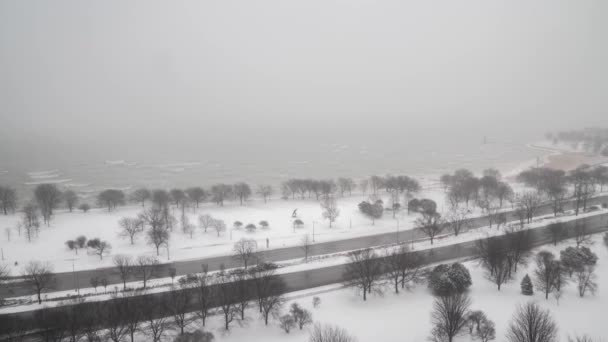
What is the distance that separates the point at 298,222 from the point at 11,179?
70.1m

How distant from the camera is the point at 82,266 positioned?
3189cm

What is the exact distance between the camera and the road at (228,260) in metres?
27.8

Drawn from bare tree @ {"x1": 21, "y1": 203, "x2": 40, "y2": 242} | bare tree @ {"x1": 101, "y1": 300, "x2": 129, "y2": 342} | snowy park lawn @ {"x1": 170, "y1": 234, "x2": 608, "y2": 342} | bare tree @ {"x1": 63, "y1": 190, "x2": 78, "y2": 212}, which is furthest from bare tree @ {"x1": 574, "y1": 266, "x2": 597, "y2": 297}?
bare tree @ {"x1": 63, "y1": 190, "x2": 78, "y2": 212}

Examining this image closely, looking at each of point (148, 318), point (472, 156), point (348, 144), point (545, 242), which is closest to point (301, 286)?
point (148, 318)

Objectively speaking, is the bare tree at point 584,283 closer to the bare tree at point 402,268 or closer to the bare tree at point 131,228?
the bare tree at point 402,268

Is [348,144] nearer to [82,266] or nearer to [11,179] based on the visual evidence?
[11,179]

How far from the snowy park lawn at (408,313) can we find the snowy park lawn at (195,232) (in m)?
13.0

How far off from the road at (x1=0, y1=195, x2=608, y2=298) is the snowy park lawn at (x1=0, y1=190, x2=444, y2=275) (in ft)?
3.80

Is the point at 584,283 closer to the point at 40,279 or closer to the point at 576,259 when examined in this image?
the point at 576,259

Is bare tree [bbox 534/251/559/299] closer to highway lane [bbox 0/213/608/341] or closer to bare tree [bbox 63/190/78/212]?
highway lane [bbox 0/213/608/341]

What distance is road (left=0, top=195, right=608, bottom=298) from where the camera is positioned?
27.8 meters

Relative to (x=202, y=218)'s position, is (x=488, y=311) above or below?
below

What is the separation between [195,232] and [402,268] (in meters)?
23.4

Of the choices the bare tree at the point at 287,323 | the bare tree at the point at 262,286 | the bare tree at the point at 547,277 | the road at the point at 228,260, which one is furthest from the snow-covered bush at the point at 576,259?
the bare tree at the point at 262,286
